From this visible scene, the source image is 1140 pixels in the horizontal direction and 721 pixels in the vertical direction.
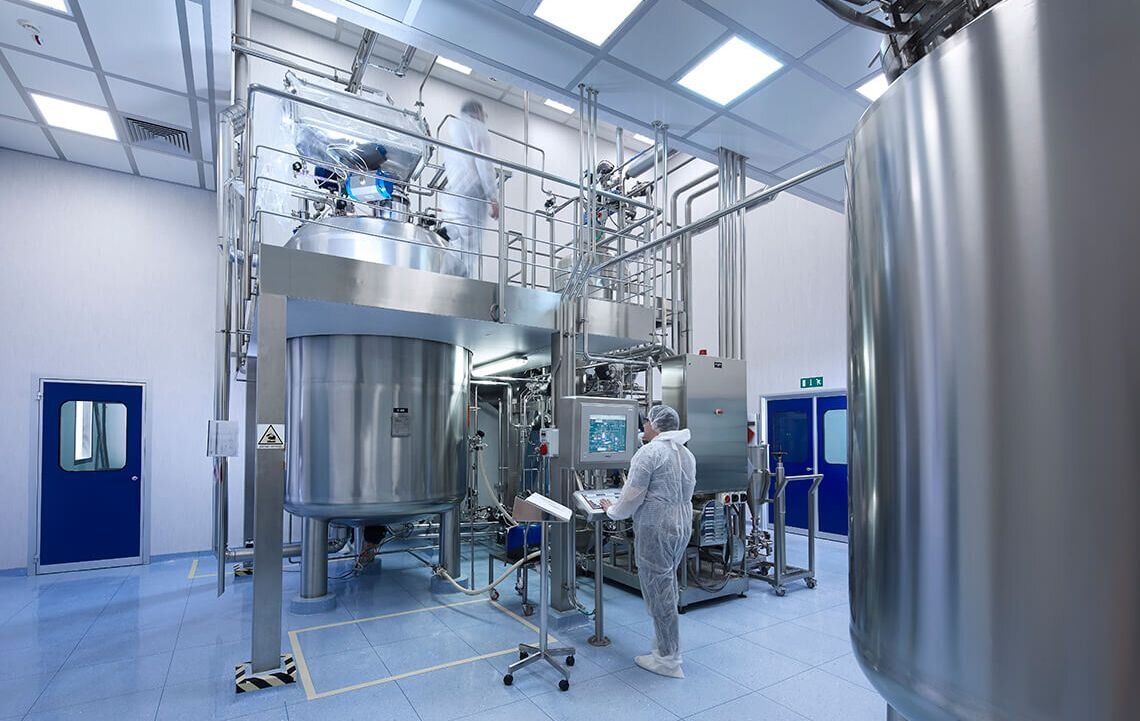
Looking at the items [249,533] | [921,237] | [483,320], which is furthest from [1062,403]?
[249,533]

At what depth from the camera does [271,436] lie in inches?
135

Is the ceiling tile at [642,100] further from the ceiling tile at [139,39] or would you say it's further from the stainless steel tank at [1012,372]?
the stainless steel tank at [1012,372]

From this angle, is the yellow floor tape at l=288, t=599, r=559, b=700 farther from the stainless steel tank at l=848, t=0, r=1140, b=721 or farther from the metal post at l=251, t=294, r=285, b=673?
the stainless steel tank at l=848, t=0, r=1140, b=721

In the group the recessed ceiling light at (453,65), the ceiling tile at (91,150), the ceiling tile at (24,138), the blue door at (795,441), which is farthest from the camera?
the blue door at (795,441)

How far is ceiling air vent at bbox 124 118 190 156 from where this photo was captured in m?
5.47

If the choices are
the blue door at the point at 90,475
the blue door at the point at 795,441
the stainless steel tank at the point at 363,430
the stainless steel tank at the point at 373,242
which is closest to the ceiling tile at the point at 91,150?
the blue door at the point at 90,475

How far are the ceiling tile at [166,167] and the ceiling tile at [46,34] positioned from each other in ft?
5.25

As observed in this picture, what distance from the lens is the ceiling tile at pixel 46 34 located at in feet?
13.0

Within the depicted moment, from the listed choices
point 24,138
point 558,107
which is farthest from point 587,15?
point 24,138

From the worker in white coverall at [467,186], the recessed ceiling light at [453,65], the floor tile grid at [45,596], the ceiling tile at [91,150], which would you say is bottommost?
the floor tile grid at [45,596]

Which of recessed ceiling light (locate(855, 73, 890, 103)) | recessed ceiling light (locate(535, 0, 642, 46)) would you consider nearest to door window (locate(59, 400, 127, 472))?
recessed ceiling light (locate(535, 0, 642, 46))

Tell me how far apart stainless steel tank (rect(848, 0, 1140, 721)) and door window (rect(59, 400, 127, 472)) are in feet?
24.7

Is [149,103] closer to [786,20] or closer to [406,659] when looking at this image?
[406,659]

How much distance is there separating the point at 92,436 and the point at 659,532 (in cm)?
620
